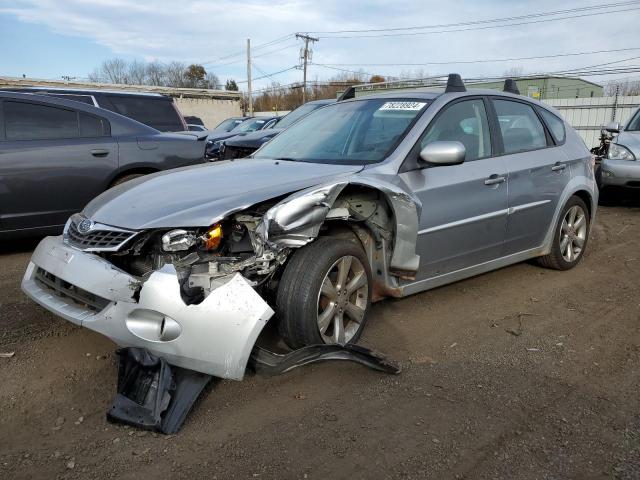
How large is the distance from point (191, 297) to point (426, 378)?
142cm

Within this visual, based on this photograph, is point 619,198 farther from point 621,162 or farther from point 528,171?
point 528,171

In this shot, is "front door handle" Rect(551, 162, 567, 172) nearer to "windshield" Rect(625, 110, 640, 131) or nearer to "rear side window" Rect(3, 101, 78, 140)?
"rear side window" Rect(3, 101, 78, 140)

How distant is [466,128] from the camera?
4156 millimetres

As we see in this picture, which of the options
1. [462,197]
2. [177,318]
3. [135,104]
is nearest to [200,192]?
[177,318]

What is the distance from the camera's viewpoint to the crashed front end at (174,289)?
2600 mm

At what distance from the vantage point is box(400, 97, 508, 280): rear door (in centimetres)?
370

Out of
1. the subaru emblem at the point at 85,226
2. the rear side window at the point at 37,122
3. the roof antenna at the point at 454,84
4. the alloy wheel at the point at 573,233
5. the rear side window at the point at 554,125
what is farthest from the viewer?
the rear side window at the point at 37,122

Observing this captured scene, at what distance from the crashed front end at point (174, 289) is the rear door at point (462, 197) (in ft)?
4.05

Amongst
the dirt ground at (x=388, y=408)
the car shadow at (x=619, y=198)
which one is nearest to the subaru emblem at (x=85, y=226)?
the dirt ground at (x=388, y=408)

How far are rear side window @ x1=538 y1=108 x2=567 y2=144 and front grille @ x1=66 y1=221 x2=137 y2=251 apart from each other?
12.8ft

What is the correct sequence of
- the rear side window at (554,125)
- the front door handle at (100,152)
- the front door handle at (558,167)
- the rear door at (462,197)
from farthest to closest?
the front door handle at (100,152), the rear side window at (554,125), the front door handle at (558,167), the rear door at (462,197)

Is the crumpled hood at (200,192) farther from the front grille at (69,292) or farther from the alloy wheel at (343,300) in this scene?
the alloy wheel at (343,300)

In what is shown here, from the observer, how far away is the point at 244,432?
8.36ft

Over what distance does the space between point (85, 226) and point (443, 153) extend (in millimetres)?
2286
